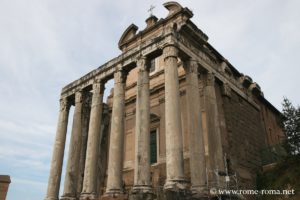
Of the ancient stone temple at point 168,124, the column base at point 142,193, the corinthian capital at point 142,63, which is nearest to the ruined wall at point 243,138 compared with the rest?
the ancient stone temple at point 168,124

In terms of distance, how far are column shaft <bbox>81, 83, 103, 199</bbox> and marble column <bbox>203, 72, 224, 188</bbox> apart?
5.98 meters

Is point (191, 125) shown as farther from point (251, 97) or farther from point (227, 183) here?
point (251, 97)

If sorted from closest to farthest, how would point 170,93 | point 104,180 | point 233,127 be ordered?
1. point 170,93
2. point 233,127
3. point 104,180

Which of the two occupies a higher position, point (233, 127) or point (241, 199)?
point (233, 127)

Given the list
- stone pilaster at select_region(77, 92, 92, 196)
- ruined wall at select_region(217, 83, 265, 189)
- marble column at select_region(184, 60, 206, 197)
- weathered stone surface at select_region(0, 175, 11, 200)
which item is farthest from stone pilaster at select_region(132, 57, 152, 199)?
stone pilaster at select_region(77, 92, 92, 196)

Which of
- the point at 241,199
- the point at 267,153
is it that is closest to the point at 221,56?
the point at 267,153

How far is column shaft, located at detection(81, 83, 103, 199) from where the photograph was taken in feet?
50.0

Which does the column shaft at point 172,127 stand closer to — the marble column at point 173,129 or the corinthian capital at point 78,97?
the marble column at point 173,129

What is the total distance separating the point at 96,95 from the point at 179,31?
6.21 m

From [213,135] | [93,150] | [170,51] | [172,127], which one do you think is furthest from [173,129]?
[93,150]

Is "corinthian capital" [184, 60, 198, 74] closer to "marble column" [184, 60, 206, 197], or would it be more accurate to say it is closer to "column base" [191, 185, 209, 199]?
"marble column" [184, 60, 206, 197]

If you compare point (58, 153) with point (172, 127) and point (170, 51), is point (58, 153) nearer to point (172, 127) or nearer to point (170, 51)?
point (172, 127)

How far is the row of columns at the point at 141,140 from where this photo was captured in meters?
12.4

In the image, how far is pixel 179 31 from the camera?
1538cm
